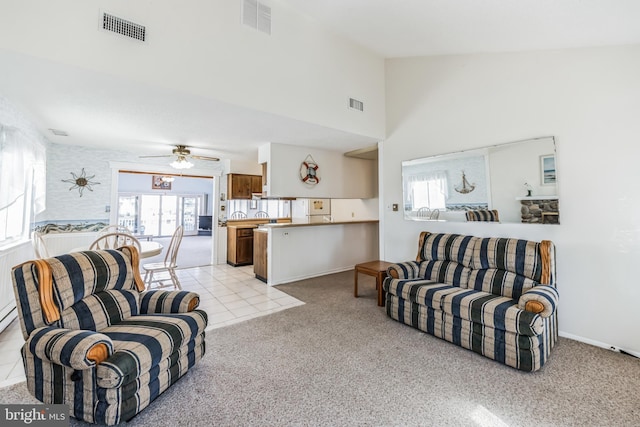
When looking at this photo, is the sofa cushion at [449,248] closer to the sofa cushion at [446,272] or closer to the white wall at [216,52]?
the sofa cushion at [446,272]

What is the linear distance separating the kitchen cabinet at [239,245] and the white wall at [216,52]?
3.36 meters

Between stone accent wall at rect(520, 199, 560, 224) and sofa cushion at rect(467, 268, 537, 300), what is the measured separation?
635 millimetres

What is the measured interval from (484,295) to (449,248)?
0.69 m

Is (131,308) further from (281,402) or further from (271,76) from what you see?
(271,76)

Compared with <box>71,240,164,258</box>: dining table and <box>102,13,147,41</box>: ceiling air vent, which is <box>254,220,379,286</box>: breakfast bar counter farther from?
<box>102,13,147,41</box>: ceiling air vent

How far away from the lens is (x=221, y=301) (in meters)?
3.63

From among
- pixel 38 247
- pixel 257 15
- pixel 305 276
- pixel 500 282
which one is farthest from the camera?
pixel 305 276

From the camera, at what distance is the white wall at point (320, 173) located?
432cm

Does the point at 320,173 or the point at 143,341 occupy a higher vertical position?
the point at 320,173

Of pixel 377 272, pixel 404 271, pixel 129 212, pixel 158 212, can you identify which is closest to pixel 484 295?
pixel 404 271

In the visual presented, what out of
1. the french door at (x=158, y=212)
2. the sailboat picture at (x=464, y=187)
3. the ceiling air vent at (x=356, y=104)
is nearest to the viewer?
the sailboat picture at (x=464, y=187)

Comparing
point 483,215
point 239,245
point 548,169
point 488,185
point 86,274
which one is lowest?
point 239,245

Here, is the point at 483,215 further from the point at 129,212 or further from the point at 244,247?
the point at 129,212

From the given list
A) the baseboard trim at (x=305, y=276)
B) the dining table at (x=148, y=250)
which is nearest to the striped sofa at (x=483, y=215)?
the baseboard trim at (x=305, y=276)
